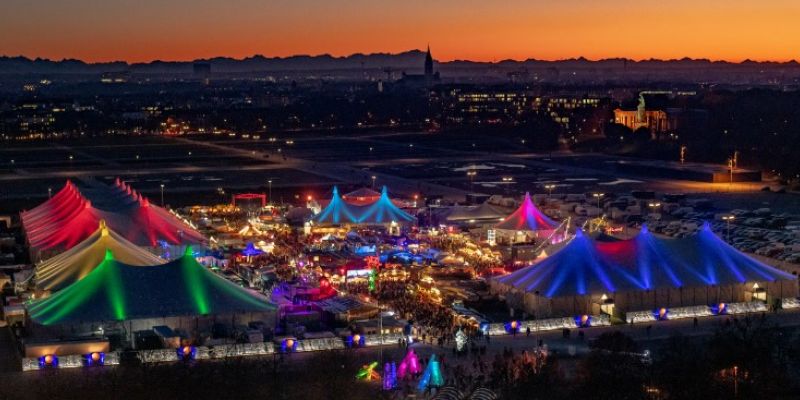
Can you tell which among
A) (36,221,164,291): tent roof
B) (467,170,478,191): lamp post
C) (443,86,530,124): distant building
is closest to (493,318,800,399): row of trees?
(36,221,164,291): tent roof

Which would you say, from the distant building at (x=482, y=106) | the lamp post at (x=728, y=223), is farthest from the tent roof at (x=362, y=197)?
the distant building at (x=482, y=106)

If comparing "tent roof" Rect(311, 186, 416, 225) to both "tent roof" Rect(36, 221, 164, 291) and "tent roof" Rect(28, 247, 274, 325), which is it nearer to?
"tent roof" Rect(36, 221, 164, 291)

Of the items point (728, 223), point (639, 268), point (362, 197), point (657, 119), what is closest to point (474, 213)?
point (362, 197)

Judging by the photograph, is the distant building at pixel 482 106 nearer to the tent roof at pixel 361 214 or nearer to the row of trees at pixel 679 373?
the tent roof at pixel 361 214

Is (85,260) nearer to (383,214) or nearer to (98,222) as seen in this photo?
(98,222)

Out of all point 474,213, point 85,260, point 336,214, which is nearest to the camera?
point 85,260

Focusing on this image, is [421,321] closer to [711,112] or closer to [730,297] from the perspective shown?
[730,297]
